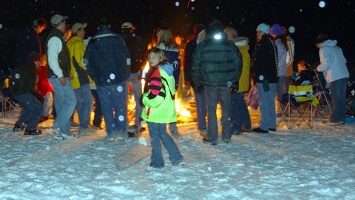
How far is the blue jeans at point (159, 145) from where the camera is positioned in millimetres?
6277

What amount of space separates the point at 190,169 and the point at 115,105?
242 centimetres

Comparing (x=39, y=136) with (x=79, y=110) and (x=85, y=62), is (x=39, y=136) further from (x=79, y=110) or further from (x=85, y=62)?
(x=85, y=62)

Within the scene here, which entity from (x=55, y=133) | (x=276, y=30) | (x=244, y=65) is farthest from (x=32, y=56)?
(x=276, y=30)

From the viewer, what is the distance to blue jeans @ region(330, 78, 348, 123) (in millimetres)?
10070

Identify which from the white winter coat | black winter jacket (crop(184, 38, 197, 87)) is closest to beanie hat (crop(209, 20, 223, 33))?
black winter jacket (crop(184, 38, 197, 87))

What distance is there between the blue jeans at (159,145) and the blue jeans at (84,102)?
3.13 meters

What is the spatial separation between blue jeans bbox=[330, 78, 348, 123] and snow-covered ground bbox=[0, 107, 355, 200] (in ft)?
4.21

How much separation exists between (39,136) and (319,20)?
80.6ft

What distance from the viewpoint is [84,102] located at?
9188 millimetres

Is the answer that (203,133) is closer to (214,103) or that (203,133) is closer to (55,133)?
(214,103)

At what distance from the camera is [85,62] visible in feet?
26.8

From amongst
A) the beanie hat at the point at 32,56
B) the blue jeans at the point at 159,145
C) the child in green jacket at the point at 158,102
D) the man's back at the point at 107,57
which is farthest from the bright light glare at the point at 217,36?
the beanie hat at the point at 32,56

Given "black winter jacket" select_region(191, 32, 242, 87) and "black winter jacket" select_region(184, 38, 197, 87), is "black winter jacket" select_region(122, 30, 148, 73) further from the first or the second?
"black winter jacket" select_region(191, 32, 242, 87)

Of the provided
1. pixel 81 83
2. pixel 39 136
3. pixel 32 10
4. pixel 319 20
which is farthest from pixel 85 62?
pixel 319 20
